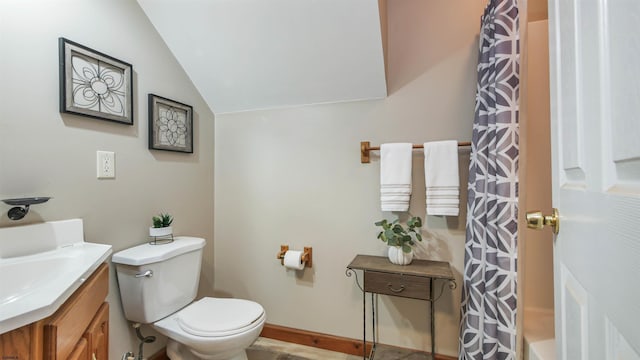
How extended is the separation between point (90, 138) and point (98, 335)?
2.85 ft

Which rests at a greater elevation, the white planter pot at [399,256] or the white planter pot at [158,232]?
the white planter pot at [158,232]

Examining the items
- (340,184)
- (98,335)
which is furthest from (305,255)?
(98,335)

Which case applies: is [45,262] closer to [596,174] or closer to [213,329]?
[213,329]

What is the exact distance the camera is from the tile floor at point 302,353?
1.64 meters

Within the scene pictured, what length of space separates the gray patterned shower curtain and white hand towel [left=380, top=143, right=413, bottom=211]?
360 mm

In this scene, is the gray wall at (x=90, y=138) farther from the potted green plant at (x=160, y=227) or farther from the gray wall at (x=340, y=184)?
the gray wall at (x=340, y=184)

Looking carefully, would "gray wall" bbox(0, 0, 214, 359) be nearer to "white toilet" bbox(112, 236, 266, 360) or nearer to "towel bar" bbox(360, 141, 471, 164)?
"white toilet" bbox(112, 236, 266, 360)

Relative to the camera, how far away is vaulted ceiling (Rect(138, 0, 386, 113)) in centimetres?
149

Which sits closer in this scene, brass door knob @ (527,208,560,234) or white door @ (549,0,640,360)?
white door @ (549,0,640,360)

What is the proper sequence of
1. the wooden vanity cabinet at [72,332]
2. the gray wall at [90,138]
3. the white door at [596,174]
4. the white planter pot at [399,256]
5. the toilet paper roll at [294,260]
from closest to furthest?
the white door at [596,174] < the wooden vanity cabinet at [72,332] < the gray wall at [90,138] < the white planter pot at [399,256] < the toilet paper roll at [294,260]

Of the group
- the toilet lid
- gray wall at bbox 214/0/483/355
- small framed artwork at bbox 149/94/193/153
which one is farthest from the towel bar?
small framed artwork at bbox 149/94/193/153

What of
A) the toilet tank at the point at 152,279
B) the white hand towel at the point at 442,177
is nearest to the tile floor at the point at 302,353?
the toilet tank at the point at 152,279

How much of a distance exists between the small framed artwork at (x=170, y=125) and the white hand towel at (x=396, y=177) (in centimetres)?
130

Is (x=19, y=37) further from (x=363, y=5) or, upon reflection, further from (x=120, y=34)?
(x=363, y=5)
